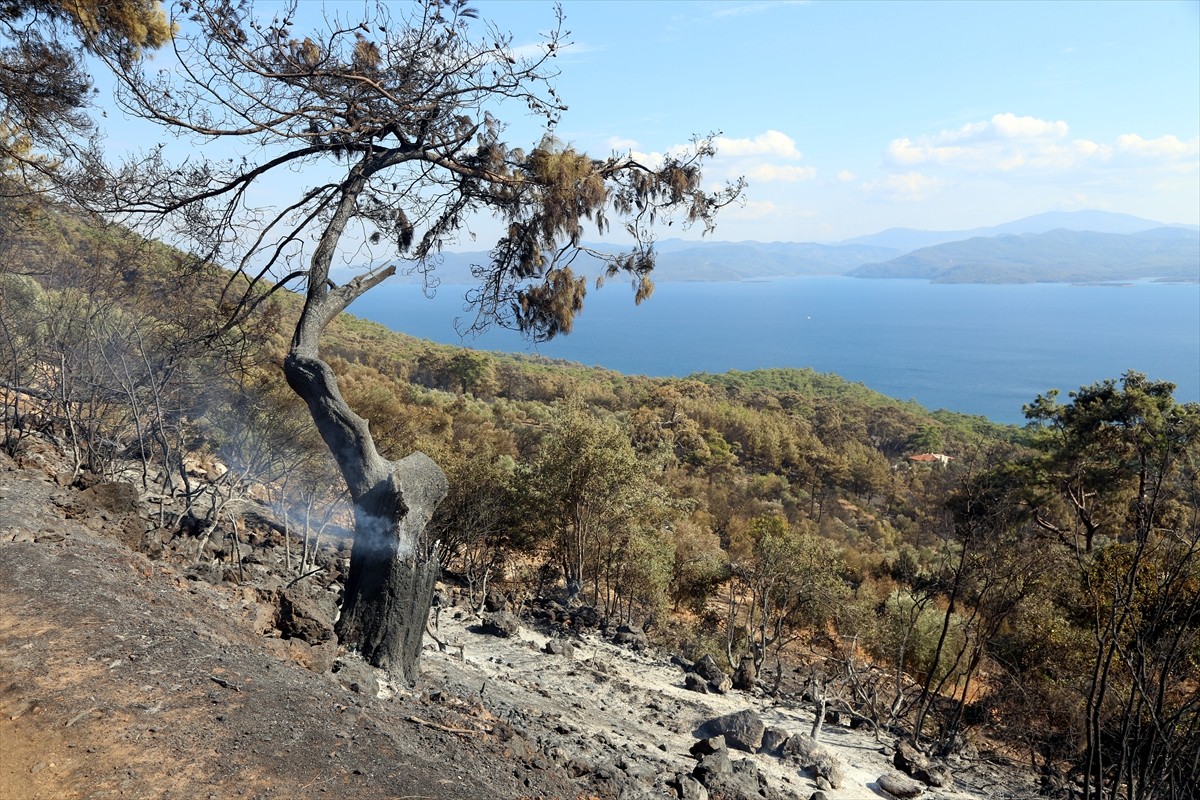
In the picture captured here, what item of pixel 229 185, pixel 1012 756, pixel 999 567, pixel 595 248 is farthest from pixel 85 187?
pixel 1012 756

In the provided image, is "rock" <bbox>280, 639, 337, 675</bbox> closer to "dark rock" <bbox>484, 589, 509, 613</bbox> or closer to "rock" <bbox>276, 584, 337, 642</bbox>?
"rock" <bbox>276, 584, 337, 642</bbox>

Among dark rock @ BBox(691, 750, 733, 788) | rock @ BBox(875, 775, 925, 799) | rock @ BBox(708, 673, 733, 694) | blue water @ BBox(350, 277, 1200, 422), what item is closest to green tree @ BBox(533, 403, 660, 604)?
rock @ BBox(708, 673, 733, 694)

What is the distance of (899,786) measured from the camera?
767 centimetres

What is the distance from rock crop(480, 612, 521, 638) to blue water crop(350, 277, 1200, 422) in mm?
50717

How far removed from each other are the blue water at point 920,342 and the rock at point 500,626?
5072 centimetres

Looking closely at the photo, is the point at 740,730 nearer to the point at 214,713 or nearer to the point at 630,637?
the point at 630,637

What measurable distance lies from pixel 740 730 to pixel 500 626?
3.64 m

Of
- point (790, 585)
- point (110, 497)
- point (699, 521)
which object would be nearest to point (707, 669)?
point (790, 585)

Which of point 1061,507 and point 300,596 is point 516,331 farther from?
point 1061,507

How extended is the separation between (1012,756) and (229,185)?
12075mm

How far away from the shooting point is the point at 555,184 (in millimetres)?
6363

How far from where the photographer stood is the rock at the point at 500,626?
32.7 feet

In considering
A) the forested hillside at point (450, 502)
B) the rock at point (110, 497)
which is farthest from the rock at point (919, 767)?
the rock at point (110, 497)

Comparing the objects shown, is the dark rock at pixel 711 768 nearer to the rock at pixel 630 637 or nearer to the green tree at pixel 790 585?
the rock at pixel 630 637
